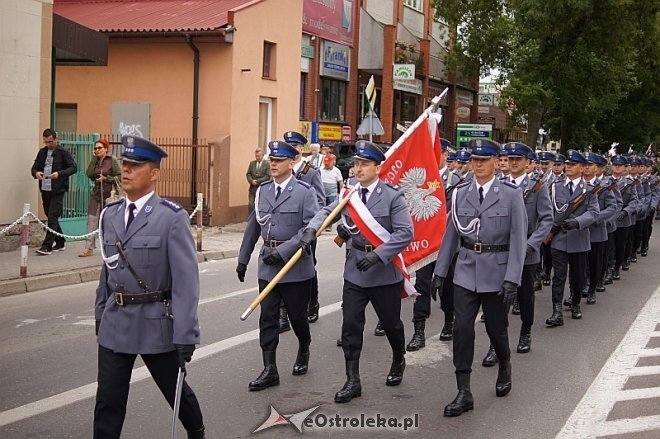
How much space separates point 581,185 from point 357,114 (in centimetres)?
2474

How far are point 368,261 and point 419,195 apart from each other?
7.43 feet

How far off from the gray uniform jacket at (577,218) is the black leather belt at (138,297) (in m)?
6.74

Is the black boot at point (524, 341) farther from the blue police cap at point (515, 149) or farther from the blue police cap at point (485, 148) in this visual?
the blue police cap at point (485, 148)

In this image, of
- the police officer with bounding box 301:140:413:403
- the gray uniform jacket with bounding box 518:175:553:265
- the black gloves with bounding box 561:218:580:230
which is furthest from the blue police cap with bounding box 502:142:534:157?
the police officer with bounding box 301:140:413:403

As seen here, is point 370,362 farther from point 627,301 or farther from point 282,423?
point 627,301

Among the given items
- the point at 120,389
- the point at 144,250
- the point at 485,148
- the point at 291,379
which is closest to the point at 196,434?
the point at 120,389

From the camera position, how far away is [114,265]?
513 centimetres

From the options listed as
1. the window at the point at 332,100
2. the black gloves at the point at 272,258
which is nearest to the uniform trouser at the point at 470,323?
the black gloves at the point at 272,258

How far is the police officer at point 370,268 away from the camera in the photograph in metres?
7.15

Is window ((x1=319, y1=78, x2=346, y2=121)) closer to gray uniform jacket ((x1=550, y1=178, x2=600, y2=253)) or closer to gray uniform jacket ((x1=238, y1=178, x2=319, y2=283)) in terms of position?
gray uniform jacket ((x1=550, y1=178, x2=600, y2=253))

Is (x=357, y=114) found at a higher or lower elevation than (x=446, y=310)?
higher

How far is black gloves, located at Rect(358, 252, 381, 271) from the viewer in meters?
6.86

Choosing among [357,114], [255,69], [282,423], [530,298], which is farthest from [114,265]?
[357,114]

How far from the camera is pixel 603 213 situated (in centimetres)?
1171
